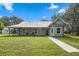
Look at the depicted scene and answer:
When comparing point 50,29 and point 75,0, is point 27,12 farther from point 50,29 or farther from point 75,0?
point 75,0

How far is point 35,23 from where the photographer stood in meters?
27.0

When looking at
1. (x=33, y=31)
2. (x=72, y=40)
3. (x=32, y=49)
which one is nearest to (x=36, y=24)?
(x=33, y=31)

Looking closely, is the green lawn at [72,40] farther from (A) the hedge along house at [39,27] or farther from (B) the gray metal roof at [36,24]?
(B) the gray metal roof at [36,24]

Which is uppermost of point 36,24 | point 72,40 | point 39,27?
point 36,24

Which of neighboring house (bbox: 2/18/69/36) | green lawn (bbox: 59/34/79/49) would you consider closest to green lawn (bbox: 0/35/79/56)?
green lawn (bbox: 59/34/79/49)

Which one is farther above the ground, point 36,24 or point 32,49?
point 36,24

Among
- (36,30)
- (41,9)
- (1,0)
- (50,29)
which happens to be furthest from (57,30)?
(1,0)

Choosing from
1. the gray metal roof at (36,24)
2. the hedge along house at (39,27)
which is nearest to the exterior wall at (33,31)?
the hedge along house at (39,27)

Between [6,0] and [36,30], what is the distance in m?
Answer: 17.8

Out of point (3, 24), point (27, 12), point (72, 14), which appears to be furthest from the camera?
point (3, 24)

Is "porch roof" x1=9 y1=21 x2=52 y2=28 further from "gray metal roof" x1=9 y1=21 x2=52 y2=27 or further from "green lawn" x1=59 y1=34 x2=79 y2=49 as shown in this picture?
"green lawn" x1=59 y1=34 x2=79 y2=49

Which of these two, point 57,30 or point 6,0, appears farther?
point 57,30

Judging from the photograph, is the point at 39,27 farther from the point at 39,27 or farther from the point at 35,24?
the point at 35,24

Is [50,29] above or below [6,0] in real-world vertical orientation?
below
